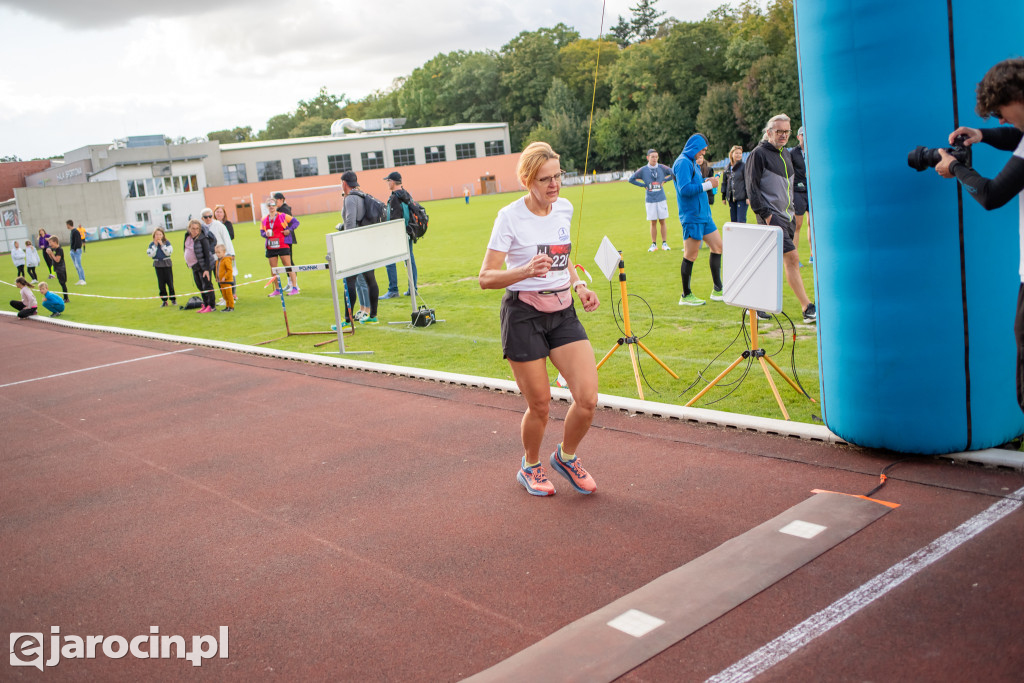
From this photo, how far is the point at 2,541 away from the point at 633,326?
6.78 metres

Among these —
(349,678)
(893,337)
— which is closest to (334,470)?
(349,678)

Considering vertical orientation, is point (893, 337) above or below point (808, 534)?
above

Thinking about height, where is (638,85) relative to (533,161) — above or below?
above

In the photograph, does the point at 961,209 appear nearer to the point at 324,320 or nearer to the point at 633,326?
the point at 633,326

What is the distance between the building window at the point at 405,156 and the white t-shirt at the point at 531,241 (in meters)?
80.0

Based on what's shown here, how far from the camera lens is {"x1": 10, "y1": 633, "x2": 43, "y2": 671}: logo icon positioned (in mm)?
3689

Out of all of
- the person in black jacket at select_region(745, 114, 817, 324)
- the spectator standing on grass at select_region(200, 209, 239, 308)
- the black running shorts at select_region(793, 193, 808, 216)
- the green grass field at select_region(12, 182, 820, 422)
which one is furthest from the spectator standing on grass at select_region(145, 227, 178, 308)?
the person in black jacket at select_region(745, 114, 817, 324)

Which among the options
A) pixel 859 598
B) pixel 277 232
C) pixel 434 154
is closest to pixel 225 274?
pixel 277 232

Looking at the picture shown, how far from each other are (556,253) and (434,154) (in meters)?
81.7

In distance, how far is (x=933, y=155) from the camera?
13.3ft

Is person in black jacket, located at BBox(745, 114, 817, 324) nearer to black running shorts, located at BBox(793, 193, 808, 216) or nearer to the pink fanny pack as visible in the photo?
black running shorts, located at BBox(793, 193, 808, 216)

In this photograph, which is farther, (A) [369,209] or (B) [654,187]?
(B) [654,187]

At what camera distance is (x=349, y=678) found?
3342 mm

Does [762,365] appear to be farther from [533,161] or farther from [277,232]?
[277,232]
